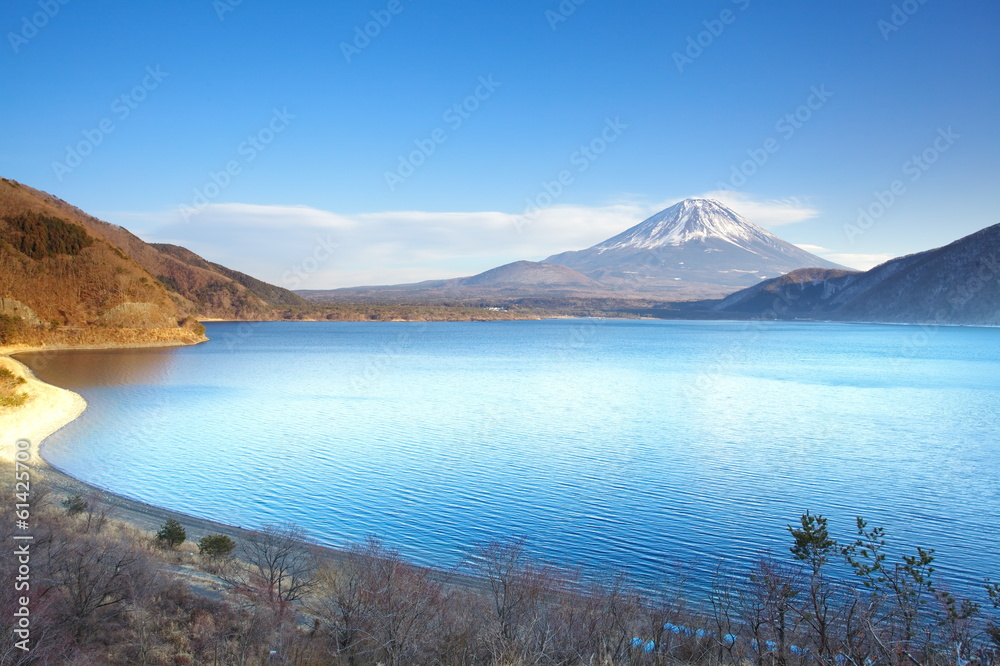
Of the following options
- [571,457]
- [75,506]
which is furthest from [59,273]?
[571,457]

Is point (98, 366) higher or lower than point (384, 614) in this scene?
lower

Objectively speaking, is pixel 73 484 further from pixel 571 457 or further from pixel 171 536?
pixel 571 457

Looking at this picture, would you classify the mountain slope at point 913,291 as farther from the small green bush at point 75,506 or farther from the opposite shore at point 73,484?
the small green bush at point 75,506

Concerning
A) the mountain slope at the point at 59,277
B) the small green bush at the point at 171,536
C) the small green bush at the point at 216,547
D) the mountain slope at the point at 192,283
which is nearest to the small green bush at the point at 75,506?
the small green bush at the point at 171,536

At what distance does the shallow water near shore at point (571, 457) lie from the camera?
34.5 feet

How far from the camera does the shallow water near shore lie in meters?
10.5

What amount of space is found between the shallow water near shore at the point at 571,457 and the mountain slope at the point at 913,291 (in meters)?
75.2

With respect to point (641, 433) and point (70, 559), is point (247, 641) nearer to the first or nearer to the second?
→ point (70, 559)

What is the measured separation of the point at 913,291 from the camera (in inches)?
4126

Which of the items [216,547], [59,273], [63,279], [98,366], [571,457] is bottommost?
[98,366]

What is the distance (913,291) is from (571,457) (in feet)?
362

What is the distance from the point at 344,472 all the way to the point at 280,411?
961 centimetres

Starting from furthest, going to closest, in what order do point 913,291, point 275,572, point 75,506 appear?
point 913,291 < point 75,506 < point 275,572

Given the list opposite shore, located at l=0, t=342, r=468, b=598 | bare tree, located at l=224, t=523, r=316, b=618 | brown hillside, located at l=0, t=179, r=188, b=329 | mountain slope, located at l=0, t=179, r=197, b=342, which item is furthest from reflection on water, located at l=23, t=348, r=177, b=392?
bare tree, located at l=224, t=523, r=316, b=618
